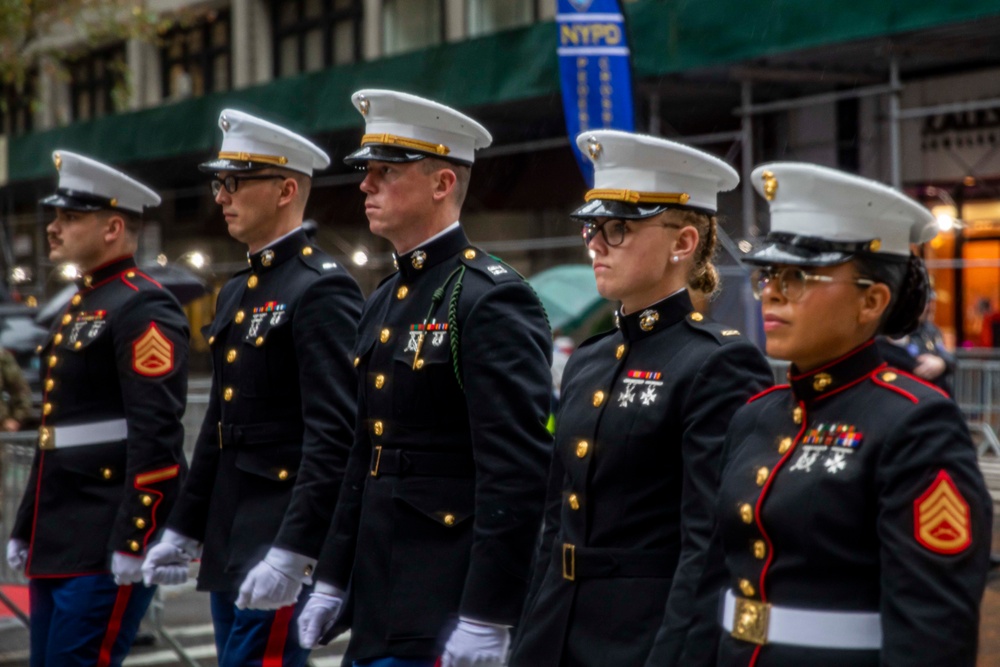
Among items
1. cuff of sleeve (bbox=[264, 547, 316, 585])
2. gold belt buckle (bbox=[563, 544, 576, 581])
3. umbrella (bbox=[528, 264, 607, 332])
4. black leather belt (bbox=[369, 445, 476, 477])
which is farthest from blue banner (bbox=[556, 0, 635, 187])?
gold belt buckle (bbox=[563, 544, 576, 581])

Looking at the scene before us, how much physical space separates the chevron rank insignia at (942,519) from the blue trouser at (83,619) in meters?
3.39

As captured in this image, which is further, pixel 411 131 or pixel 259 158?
pixel 259 158

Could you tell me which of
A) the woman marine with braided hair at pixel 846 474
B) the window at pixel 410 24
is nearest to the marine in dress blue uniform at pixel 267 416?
the woman marine with braided hair at pixel 846 474

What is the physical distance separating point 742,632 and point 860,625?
0.84ft

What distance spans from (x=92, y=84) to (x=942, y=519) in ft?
105

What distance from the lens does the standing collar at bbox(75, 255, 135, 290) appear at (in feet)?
18.4

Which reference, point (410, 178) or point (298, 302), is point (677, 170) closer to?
point (410, 178)

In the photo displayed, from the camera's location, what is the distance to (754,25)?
42.2ft

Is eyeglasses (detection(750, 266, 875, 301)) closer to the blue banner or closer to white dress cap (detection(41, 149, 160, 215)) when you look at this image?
white dress cap (detection(41, 149, 160, 215))

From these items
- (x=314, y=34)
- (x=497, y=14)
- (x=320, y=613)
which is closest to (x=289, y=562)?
(x=320, y=613)

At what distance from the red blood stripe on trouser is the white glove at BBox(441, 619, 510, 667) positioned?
1.91m

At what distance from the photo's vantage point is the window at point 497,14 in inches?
800

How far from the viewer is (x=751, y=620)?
2.85 metres

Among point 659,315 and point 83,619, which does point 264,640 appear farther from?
point 659,315
